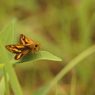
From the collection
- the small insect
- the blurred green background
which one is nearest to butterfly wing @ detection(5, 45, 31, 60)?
the small insect

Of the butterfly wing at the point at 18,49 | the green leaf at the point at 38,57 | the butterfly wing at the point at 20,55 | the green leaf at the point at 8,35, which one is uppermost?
the green leaf at the point at 8,35

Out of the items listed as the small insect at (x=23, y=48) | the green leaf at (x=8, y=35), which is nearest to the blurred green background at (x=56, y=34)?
the small insect at (x=23, y=48)

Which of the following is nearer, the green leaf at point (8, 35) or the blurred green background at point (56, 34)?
the green leaf at point (8, 35)

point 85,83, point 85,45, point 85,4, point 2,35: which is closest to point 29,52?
point 2,35

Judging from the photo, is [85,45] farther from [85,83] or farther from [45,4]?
[45,4]

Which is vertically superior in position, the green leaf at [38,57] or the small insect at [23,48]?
the small insect at [23,48]

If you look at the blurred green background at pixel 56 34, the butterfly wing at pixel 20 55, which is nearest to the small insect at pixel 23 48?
the butterfly wing at pixel 20 55

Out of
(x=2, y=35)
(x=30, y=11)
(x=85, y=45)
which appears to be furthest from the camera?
(x=30, y=11)

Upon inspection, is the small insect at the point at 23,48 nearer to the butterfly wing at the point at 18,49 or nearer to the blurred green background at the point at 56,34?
the butterfly wing at the point at 18,49

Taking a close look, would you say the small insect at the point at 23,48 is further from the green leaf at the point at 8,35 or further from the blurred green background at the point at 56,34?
the blurred green background at the point at 56,34
